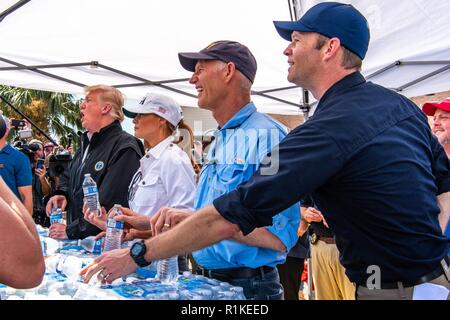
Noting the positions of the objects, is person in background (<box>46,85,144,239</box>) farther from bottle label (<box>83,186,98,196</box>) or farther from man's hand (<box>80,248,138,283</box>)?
man's hand (<box>80,248,138,283</box>)

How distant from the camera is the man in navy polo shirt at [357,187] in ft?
4.27

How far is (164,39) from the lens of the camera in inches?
176

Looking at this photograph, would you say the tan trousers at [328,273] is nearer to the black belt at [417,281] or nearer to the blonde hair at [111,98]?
the blonde hair at [111,98]

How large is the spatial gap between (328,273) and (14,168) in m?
3.07

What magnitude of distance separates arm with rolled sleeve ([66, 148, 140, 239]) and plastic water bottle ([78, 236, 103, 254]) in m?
0.04

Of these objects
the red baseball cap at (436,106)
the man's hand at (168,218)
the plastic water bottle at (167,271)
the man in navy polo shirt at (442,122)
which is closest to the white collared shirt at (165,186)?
the plastic water bottle at (167,271)

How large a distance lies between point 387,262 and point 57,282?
1.24 meters

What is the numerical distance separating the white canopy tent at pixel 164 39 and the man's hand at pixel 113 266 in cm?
275

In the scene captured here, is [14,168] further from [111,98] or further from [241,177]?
[241,177]

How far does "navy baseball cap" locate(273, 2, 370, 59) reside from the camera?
60.6 inches

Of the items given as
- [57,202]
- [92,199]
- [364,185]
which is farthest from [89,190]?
[364,185]

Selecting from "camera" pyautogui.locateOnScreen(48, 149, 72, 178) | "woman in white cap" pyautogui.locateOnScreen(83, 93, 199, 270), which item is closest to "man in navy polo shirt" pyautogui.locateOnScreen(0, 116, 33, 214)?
"camera" pyautogui.locateOnScreen(48, 149, 72, 178)
